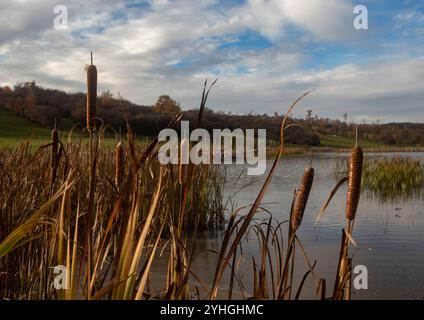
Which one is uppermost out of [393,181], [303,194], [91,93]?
[91,93]

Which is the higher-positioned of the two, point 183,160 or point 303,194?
point 183,160

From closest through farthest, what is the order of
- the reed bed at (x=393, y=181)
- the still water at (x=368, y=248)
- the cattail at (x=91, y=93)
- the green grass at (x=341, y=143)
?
1. the cattail at (x=91, y=93)
2. the still water at (x=368, y=248)
3. the reed bed at (x=393, y=181)
4. the green grass at (x=341, y=143)

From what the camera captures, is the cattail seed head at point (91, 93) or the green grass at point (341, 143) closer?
the cattail seed head at point (91, 93)

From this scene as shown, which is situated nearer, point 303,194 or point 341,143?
point 303,194

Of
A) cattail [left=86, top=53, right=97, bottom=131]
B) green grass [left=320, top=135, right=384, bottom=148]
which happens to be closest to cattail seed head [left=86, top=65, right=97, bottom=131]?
cattail [left=86, top=53, right=97, bottom=131]

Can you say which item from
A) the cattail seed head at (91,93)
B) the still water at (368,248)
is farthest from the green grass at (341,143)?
the cattail seed head at (91,93)

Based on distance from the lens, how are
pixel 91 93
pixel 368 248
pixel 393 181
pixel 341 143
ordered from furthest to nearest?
1. pixel 341 143
2. pixel 393 181
3. pixel 368 248
4. pixel 91 93

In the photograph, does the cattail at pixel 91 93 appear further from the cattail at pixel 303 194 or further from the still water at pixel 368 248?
the still water at pixel 368 248

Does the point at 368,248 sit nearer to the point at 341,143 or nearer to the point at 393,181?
the point at 393,181

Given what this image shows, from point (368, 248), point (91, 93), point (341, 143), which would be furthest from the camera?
point (341, 143)

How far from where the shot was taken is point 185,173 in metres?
1.60

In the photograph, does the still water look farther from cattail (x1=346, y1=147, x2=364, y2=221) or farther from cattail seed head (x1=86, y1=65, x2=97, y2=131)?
cattail seed head (x1=86, y1=65, x2=97, y2=131)

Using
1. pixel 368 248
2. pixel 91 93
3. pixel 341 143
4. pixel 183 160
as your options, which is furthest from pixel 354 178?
pixel 341 143
